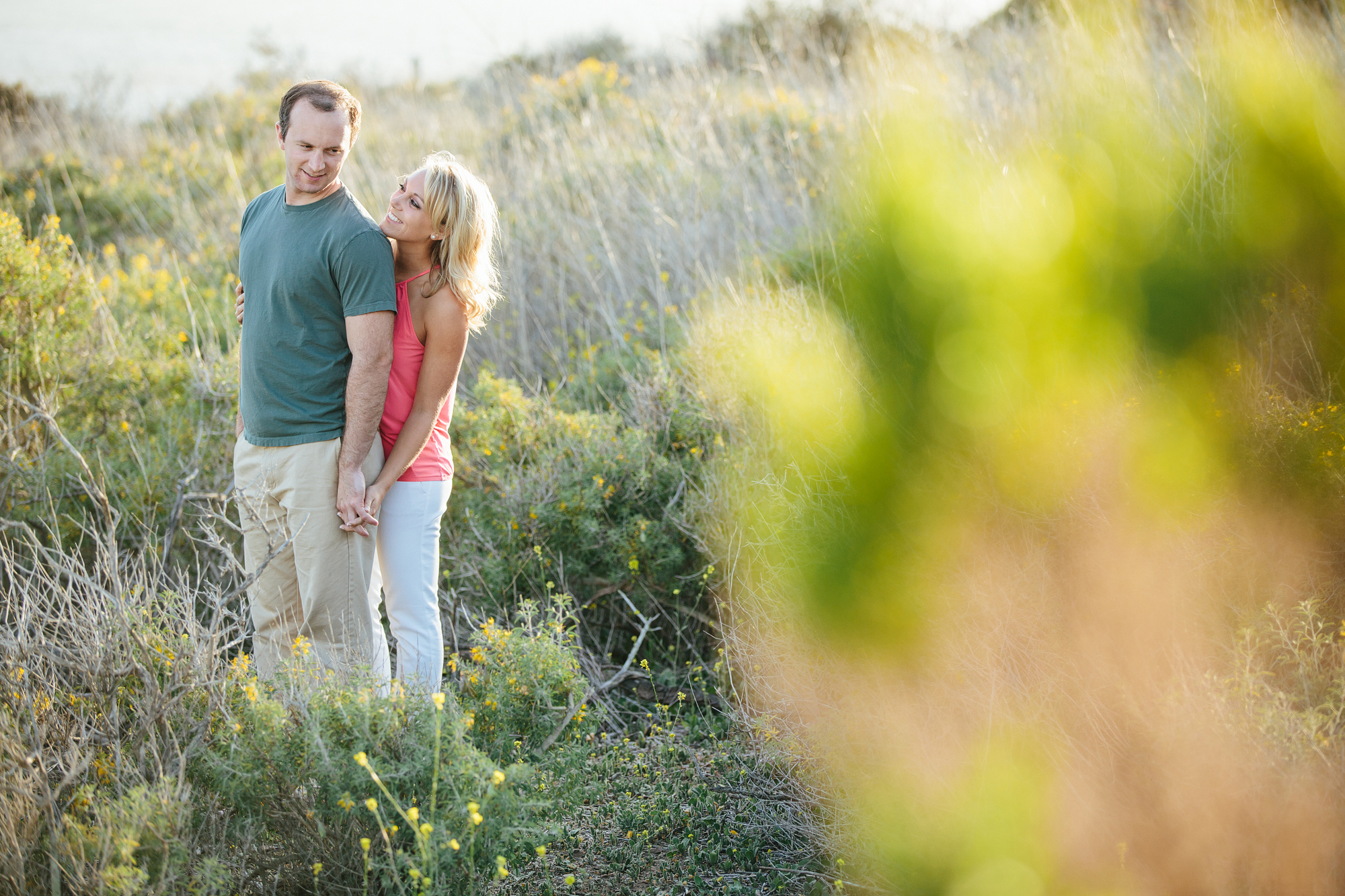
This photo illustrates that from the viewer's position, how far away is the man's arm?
8.25 feet

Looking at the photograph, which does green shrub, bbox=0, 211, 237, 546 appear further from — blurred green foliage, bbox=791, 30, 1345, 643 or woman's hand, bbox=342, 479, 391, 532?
blurred green foliage, bbox=791, 30, 1345, 643

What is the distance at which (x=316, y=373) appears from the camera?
260 centimetres

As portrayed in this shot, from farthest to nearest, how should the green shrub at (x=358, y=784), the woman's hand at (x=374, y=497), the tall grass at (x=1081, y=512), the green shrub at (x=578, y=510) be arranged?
the green shrub at (x=578, y=510) → the woman's hand at (x=374, y=497) → the green shrub at (x=358, y=784) → the tall grass at (x=1081, y=512)

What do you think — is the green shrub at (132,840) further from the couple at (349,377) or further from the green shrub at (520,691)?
the green shrub at (520,691)

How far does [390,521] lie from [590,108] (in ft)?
22.9

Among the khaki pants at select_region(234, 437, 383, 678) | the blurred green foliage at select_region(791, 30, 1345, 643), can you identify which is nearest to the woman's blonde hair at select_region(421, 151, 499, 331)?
the khaki pants at select_region(234, 437, 383, 678)

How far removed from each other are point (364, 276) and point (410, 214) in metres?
0.23

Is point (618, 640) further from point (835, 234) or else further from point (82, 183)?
point (82, 183)

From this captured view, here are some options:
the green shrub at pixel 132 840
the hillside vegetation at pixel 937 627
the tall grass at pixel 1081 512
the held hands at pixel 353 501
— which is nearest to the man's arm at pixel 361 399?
the held hands at pixel 353 501

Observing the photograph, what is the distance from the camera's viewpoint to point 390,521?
2.72 m

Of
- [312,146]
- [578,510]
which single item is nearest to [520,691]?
[578,510]

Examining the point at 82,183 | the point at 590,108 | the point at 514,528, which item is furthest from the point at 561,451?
the point at 82,183

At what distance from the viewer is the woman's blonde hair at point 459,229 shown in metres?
2.56

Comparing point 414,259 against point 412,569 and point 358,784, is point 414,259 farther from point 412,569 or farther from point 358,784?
point 358,784
